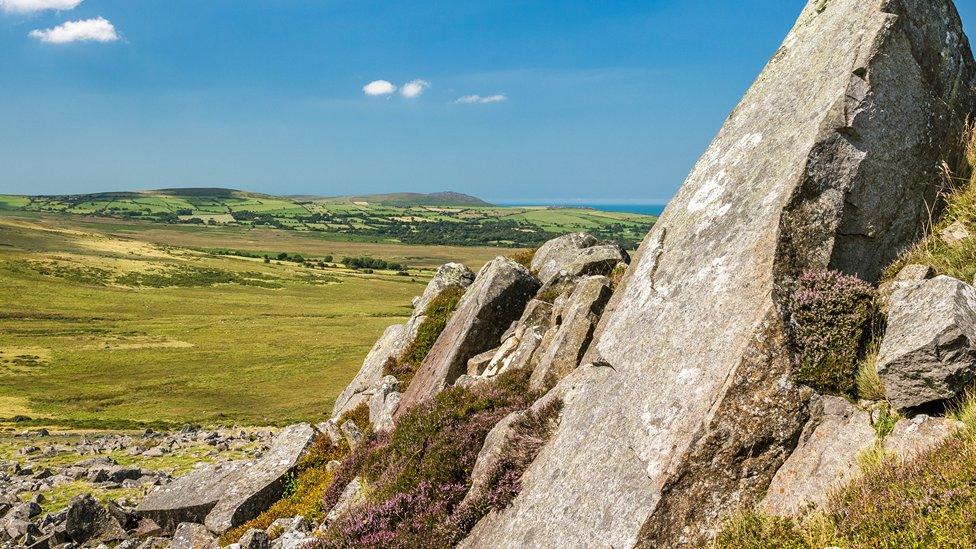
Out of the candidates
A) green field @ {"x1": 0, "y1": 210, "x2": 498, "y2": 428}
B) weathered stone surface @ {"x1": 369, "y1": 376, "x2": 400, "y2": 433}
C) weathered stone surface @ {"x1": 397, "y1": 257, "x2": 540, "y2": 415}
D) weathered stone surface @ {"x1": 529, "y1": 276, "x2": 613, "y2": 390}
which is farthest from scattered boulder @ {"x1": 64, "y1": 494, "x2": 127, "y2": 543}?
green field @ {"x1": 0, "y1": 210, "x2": 498, "y2": 428}

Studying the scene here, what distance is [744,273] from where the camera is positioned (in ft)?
35.2

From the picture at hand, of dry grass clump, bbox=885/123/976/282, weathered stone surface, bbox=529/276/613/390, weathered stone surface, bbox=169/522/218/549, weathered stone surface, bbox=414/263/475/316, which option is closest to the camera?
dry grass clump, bbox=885/123/976/282

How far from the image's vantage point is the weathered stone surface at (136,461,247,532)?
20.0 meters

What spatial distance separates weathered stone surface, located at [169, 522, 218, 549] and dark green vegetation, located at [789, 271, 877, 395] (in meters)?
16.3

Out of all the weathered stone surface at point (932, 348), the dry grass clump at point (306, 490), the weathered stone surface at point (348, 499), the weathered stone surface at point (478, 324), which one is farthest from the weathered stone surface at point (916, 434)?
the dry grass clump at point (306, 490)

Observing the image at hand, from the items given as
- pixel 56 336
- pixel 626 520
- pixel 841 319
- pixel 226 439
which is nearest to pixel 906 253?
pixel 841 319

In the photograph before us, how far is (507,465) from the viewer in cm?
1213

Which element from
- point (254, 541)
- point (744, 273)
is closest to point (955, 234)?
point (744, 273)

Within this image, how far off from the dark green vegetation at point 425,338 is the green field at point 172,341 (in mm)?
33477

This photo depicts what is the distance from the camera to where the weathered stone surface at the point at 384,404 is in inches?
758

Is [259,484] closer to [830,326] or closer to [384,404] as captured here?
[384,404]

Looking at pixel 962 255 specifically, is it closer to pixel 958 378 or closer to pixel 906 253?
pixel 906 253

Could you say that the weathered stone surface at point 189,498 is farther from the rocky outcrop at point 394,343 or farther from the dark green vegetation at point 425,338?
the dark green vegetation at point 425,338

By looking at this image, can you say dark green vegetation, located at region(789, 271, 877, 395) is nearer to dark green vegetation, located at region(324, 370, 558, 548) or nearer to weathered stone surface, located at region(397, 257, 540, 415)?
dark green vegetation, located at region(324, 370, 558, 548)
